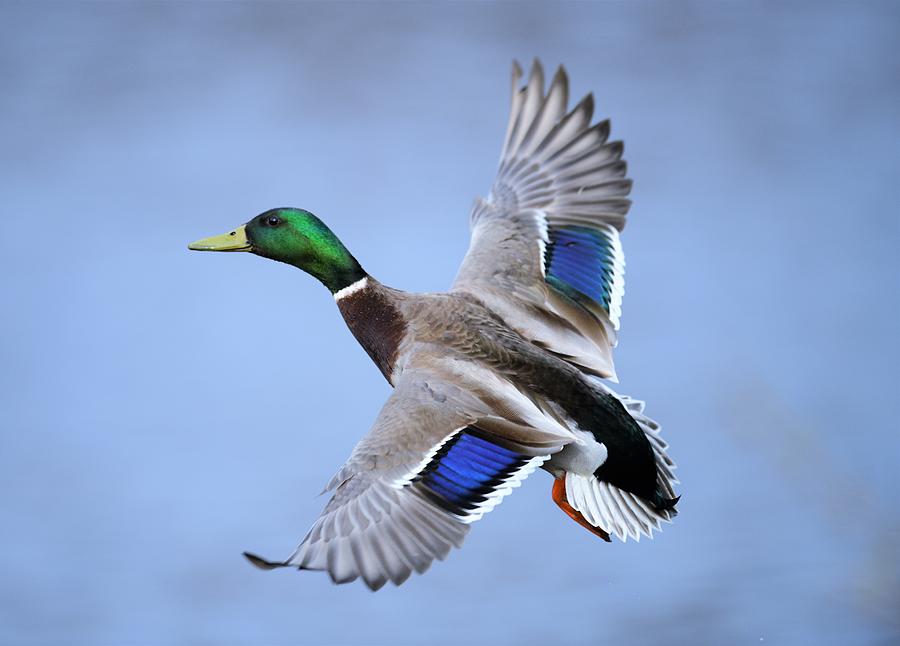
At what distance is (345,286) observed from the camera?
3.72m

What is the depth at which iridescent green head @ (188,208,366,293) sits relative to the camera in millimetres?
3730

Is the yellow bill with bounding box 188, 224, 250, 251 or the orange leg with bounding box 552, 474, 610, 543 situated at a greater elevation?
the yellow bill with bounding box 188, 224, 250, 251

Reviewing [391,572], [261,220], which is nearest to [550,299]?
[261,220]

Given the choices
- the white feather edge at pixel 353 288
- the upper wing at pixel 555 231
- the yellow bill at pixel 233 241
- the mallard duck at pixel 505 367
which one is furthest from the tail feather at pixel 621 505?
the yellow bill at pixel 233 241

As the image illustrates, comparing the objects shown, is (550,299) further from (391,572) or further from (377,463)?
(391,572)

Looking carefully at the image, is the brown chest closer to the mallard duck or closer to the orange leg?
the mallard duck

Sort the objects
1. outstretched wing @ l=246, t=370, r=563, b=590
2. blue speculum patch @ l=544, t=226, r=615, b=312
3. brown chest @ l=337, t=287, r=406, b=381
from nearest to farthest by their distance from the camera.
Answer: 1. outstretched wing @ l=246, t=370, r=563, b=590
2. brown chest @ l=337, t=287, r=406, b=381
3. blue speculum patch @ l=544, t=226, r=615, b=312

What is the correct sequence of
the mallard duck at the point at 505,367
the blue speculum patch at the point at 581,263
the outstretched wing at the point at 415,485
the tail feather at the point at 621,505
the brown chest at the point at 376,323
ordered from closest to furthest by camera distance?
the outstretched wing at the point at 415,485, the mallard duck at the point at 505,367, the tail feather at the point at 621,505, the brown chest at the point at 376,323, the blue speculum patch at the point at 581,263

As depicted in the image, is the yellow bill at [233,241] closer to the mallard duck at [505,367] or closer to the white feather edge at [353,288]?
the mallard duck at [505,367]

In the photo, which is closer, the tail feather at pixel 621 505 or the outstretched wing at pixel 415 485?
the outstretched wing at pixel 415 485

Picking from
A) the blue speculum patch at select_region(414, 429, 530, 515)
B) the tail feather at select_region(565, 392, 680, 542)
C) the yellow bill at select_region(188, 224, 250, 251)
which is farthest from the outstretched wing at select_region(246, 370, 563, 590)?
the yellow bill at select_region(188, 224, 250, 251)

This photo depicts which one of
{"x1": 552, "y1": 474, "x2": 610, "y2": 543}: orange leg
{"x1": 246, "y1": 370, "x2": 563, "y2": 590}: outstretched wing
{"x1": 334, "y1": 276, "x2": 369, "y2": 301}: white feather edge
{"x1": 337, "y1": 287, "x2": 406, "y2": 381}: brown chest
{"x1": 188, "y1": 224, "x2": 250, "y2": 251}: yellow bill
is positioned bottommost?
{"x1": 246, "y1": 370, "x2": 563, "y2": 590}: outstretched wing

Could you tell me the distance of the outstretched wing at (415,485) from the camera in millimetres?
2783

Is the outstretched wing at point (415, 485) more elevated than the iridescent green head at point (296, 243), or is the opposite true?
the iridescent green head at point (296, 243)
